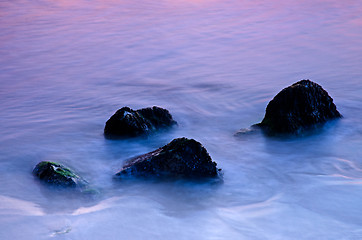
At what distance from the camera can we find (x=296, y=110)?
5.20m

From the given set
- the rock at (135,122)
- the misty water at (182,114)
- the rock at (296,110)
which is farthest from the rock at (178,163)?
the rock at (296,110)

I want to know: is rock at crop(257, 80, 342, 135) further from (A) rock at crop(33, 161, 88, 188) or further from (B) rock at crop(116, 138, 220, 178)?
(A) rock at crop(33, 161, 88, 188)

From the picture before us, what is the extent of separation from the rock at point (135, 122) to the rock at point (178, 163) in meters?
0.95

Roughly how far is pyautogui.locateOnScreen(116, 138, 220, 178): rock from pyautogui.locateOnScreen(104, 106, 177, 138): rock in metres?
0.95

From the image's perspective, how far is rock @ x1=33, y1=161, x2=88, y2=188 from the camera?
12.8 ft

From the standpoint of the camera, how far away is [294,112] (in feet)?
17.1

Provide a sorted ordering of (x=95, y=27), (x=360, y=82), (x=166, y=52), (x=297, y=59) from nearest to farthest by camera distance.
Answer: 1. (x=360, y=82)
2. (x=297, y=59)
3. (x=166, y=52)
4. (x=95, y=27)

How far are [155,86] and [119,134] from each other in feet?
8.52

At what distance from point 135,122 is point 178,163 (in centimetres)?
119

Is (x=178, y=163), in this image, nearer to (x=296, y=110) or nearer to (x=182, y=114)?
(x=296, y=110)

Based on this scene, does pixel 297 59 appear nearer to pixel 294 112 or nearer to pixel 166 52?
pixel 166 52

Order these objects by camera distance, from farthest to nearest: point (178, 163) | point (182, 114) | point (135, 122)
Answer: point (182, 114)
point (135, 122)
point (178, 163)

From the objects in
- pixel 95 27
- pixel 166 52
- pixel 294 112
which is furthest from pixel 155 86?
pixel 95 27

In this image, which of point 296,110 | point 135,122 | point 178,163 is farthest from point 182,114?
point 178,163
